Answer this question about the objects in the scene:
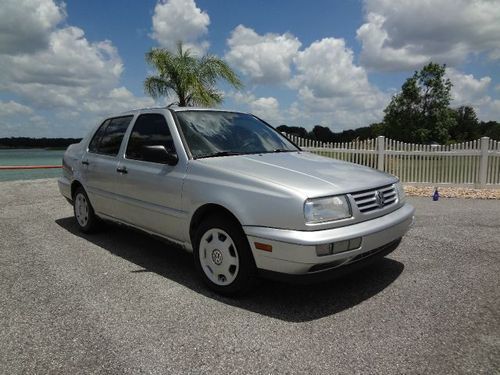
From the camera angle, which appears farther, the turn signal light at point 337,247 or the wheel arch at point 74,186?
the wheel arch at point 74,186

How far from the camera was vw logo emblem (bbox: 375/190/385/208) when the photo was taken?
3.62 metres

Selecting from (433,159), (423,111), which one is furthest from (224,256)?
(423,111)

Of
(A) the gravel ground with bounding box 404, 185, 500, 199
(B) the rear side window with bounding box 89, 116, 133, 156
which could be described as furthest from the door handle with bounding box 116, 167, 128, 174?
(A) the gravel ground with bounding box 404, 185, 500, 199

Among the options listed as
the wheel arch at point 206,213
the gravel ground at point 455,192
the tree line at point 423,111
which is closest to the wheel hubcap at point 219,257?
the wheel arch at point 206,213

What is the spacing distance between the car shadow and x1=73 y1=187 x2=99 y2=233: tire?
2.75 ft

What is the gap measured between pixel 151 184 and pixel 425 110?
157 feet

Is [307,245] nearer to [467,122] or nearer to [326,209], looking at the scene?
[326,209]

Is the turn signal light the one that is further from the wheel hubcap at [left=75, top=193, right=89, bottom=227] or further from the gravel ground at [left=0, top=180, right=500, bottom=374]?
the wheel hubcap at [left=75, top=193, right=89, bottom=227]

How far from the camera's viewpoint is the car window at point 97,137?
5.75m

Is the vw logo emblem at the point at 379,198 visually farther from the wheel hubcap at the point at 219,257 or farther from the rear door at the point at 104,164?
the rear door at the point at 104,164

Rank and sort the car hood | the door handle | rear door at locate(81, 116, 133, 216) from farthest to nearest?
rear door at locate(81, 116, 133, 216), the door handle, the car hood

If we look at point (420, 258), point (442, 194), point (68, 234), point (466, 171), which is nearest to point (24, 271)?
point (68, 234)

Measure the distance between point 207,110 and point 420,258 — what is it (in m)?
2.99

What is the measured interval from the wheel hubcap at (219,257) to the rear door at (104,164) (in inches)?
70.4
